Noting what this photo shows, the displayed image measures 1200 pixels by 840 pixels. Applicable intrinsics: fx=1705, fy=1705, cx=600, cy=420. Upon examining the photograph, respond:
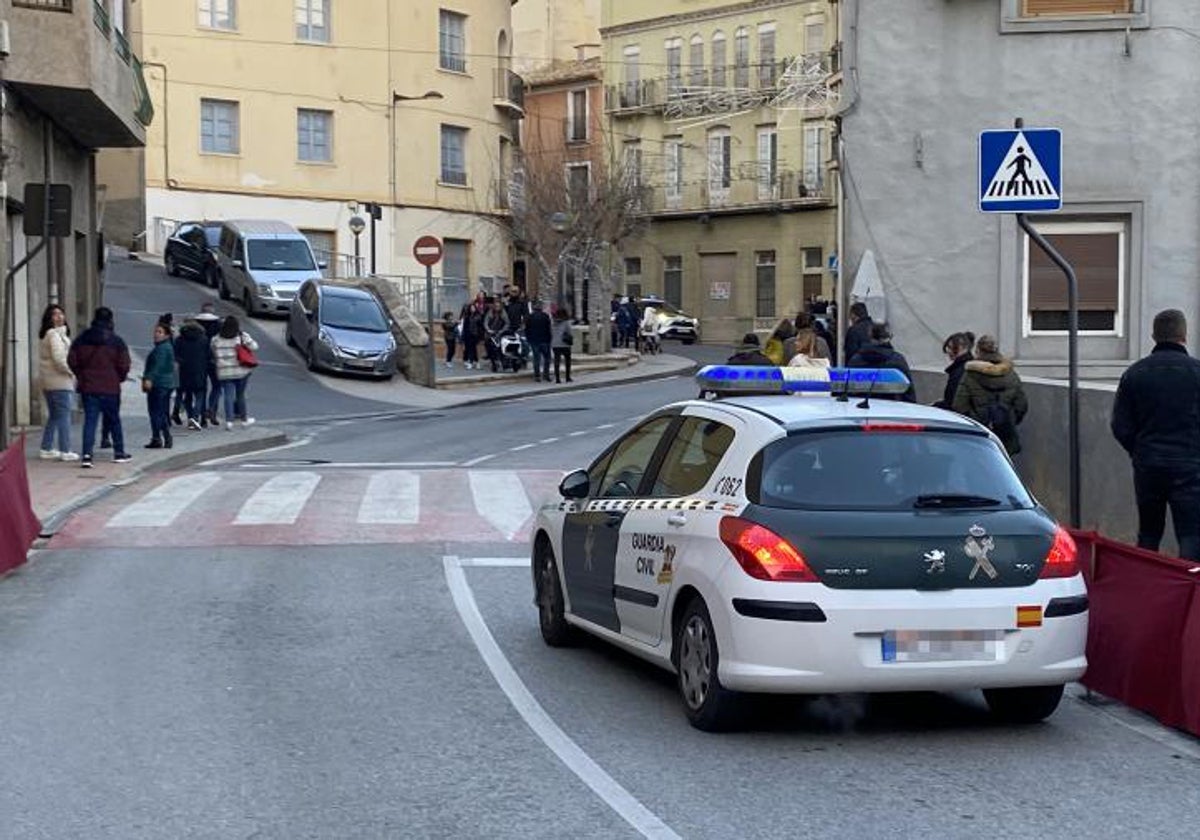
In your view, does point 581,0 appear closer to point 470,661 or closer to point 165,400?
point 165,400

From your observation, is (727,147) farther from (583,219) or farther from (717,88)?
(583,219)

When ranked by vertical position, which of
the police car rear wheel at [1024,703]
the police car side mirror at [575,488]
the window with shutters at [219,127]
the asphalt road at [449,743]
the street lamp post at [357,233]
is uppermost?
the window with shutters at [219,127]

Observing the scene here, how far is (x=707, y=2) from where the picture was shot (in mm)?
66062

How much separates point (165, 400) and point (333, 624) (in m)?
11.8

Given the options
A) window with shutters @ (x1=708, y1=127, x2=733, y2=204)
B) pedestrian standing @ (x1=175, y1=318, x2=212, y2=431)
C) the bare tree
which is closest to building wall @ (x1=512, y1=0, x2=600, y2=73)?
window with shutters @ (x1=708, y1=127, x2=733, y2=204)

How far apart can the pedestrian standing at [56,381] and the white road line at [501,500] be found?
4.77 m

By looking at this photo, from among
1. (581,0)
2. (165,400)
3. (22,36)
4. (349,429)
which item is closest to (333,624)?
(165,400)

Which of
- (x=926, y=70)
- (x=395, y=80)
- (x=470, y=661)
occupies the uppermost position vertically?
(x=395, y=80)

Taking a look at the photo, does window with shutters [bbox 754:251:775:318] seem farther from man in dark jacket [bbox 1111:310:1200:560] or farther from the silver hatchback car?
man in dark jacket [bbox 1111:310:1200:560]

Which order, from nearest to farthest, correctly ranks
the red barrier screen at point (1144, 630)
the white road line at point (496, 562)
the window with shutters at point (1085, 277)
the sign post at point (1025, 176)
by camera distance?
the red barrier screen at point (1144, 630)
the sign post at point (1025, 176)
the white road line at point (496, 562)
the window with shutters at point (1085, 277)

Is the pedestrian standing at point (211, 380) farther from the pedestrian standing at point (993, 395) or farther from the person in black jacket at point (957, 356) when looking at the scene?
the pedestrian standing at point (993, 395)

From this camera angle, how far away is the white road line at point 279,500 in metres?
16.1

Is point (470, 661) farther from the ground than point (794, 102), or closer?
closer

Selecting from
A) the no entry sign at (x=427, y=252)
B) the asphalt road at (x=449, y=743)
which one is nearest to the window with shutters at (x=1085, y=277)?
the asphalt road at (x=449, y=743)
